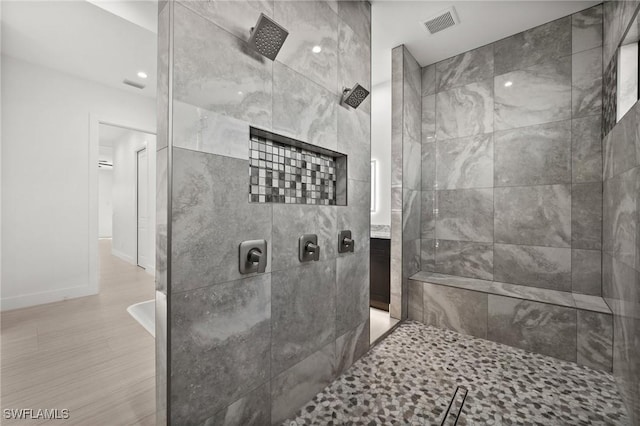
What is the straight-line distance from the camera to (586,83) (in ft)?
7.34

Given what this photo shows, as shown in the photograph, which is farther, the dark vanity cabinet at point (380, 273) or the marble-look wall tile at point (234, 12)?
the dark vanity cabinet at point (380, 273)

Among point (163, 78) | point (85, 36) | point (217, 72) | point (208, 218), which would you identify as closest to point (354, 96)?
point (217, 72)

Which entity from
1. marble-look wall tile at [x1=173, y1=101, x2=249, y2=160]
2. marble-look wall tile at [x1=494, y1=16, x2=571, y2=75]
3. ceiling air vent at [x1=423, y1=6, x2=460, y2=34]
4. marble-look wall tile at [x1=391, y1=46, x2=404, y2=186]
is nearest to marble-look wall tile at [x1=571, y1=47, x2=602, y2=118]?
marble-look wall tile at [x1=494, y1=16, x2=571, y2=75]

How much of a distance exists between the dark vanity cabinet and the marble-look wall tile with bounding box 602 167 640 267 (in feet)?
5.53

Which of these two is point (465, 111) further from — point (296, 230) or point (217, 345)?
point (217, 345)

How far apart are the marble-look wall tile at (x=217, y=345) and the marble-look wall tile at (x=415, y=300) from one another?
187 cm

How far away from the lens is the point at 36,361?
1.88 m

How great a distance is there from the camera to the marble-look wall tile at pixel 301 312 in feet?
4.51

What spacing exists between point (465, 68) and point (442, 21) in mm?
722

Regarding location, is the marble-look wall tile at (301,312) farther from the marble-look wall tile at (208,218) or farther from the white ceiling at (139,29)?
the white ceiling at (139,29)

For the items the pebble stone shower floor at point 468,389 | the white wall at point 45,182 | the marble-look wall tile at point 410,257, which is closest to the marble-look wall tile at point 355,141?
the marble-look wall tile at point 410,257

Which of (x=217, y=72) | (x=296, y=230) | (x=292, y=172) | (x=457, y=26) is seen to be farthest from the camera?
(x=457, y=26)

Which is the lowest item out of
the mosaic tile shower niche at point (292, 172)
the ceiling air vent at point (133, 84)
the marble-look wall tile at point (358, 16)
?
the mosaic tile shower niche at point (292, 172)

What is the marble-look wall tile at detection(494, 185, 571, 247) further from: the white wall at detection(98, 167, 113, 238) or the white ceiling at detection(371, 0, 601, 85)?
the white wall at detection(98, 167, 113, 238)
